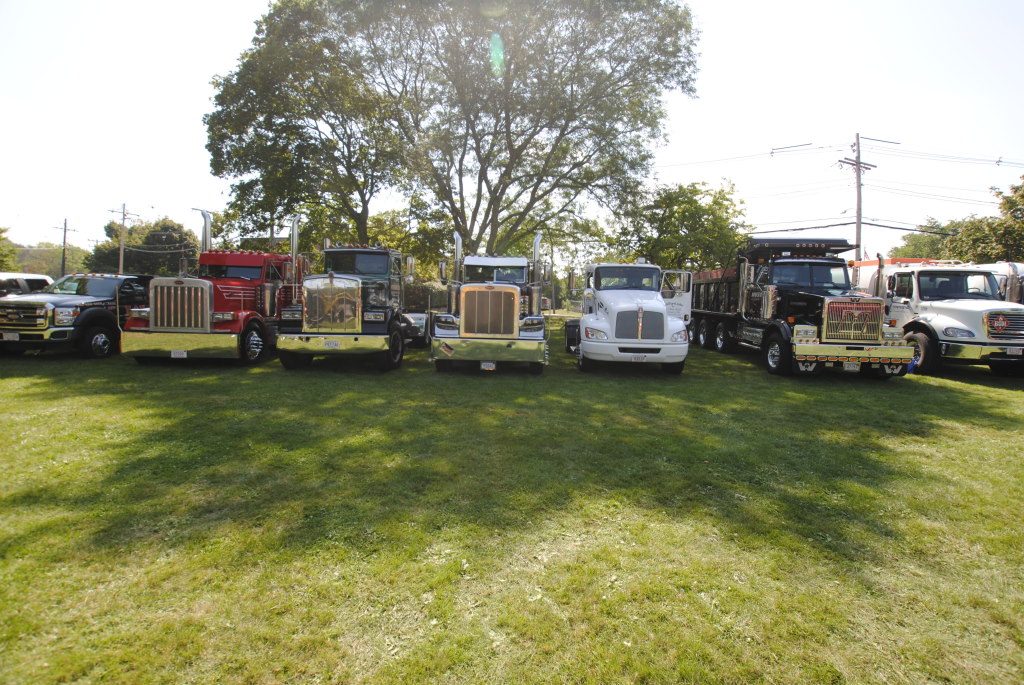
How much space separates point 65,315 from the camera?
12.4 meters

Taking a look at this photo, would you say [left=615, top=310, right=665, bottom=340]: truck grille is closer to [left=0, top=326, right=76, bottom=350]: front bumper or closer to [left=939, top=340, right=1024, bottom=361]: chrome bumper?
[left=939, top=340, right=1024, bottom=361]: chrome bumper

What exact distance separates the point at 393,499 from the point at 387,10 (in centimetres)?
2023

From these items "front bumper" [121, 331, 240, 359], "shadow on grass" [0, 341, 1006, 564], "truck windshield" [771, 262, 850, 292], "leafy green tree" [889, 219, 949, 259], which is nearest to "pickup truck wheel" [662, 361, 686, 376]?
"shadow on grass" [0, 341, 1006, 564]

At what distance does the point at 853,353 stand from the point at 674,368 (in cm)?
333

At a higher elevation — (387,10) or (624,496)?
(387,10)

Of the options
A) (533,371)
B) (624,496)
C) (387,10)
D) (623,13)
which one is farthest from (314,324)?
(623,13)

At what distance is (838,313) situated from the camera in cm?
1143

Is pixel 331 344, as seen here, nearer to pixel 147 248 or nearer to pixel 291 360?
pixel 291 360

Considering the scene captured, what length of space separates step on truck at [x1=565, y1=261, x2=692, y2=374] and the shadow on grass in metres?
1.03

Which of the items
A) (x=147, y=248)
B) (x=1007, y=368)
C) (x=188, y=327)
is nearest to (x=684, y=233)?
(x=1007, y=368)

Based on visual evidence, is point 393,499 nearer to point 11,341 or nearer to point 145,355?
point 145,355

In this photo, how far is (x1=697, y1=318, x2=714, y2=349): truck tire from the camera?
18156 mm

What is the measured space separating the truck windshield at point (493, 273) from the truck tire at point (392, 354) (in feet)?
7.02

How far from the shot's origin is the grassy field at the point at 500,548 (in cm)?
275
